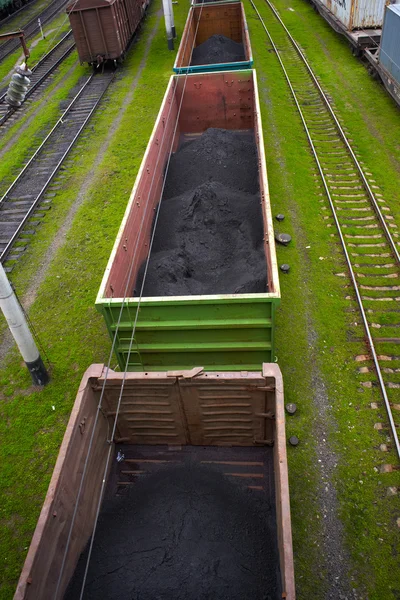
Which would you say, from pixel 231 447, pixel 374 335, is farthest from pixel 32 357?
pixel 374 335

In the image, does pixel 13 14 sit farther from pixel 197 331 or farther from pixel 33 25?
pixel 197 331

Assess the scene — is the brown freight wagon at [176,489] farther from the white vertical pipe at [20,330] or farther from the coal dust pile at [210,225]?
the white vertical pipe at [20,330]

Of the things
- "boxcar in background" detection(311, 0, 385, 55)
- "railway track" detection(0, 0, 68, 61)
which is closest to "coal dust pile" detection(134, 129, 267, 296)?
"boxcar in background" detection(311, 0, 385, 55)

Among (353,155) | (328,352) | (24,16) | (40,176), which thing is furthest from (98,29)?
(328,352)

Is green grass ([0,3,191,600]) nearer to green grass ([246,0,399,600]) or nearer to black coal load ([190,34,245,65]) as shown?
black coal load ([190,34,245,65])

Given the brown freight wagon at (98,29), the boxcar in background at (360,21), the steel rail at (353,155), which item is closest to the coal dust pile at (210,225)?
the steel rail at (353,155)

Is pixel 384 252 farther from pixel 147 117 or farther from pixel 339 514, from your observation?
pixel 147 117
